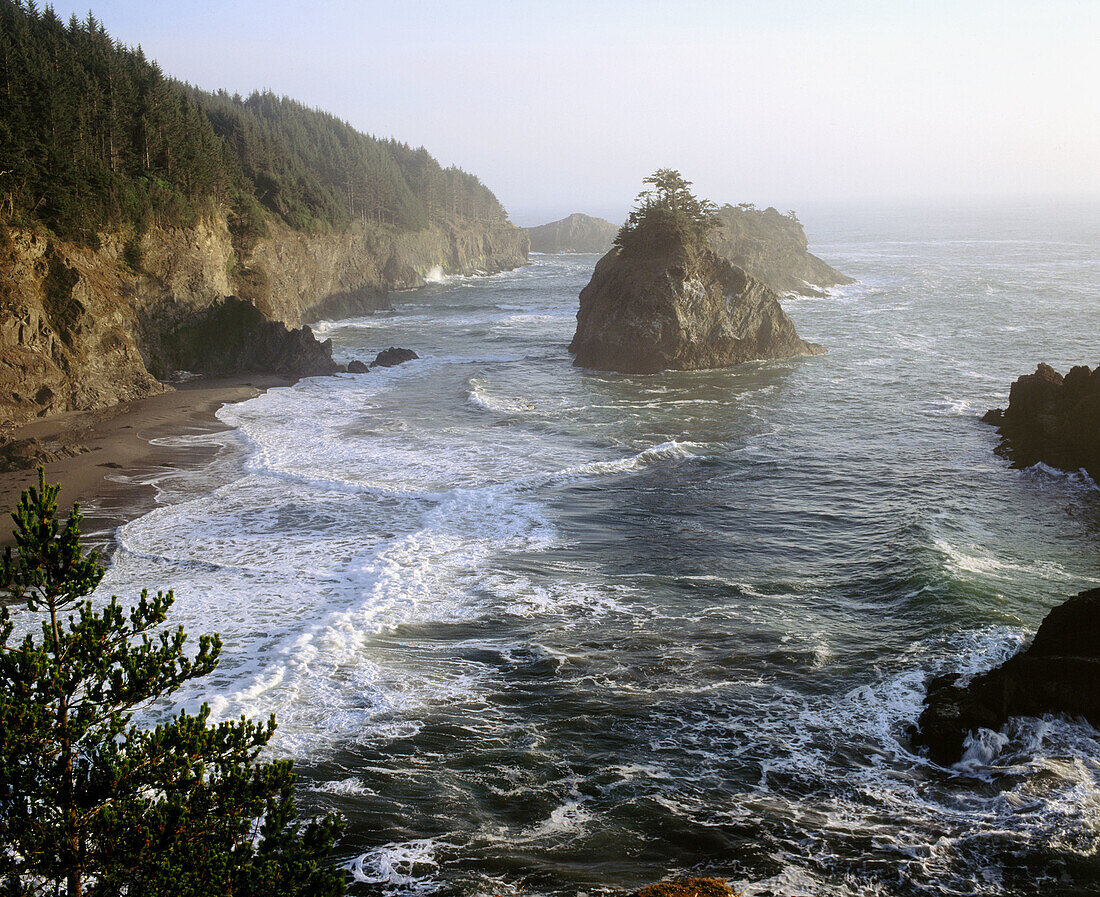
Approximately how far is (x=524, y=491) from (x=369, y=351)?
34786 millimetres

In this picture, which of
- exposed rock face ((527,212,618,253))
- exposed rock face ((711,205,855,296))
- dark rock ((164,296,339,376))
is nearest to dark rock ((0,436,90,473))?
dark rock ((164,296,339,376))

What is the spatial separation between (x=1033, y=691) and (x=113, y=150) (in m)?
50.1

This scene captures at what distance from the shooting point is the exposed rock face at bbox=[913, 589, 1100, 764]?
1258cm

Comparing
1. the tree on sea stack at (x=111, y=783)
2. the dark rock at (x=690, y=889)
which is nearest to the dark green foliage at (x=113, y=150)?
the tree on sea stack at (x=111, y=783)

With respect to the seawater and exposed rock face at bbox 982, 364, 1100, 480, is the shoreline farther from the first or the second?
exposed rock face at bbox 982, 364, 1100, 480

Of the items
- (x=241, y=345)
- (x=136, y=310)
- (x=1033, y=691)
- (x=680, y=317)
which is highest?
(x=136, y=310)

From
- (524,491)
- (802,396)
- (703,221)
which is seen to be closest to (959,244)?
(703,221)

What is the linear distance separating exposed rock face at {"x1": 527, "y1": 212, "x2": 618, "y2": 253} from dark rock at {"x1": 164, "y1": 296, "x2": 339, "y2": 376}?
12900 cm

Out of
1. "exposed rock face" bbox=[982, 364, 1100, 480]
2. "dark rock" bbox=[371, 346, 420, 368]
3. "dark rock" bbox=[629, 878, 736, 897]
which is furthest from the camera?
"dark rock" bbox=[371, 346, 420, 368]

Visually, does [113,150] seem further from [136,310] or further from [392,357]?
[392,357]

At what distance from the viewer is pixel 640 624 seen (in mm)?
17250

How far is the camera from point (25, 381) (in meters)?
32.2

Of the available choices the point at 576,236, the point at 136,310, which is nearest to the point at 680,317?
the point at 136,310

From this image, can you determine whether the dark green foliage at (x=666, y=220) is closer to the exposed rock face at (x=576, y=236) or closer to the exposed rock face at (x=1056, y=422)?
the exposed rock face at (x=1056, y=422)
